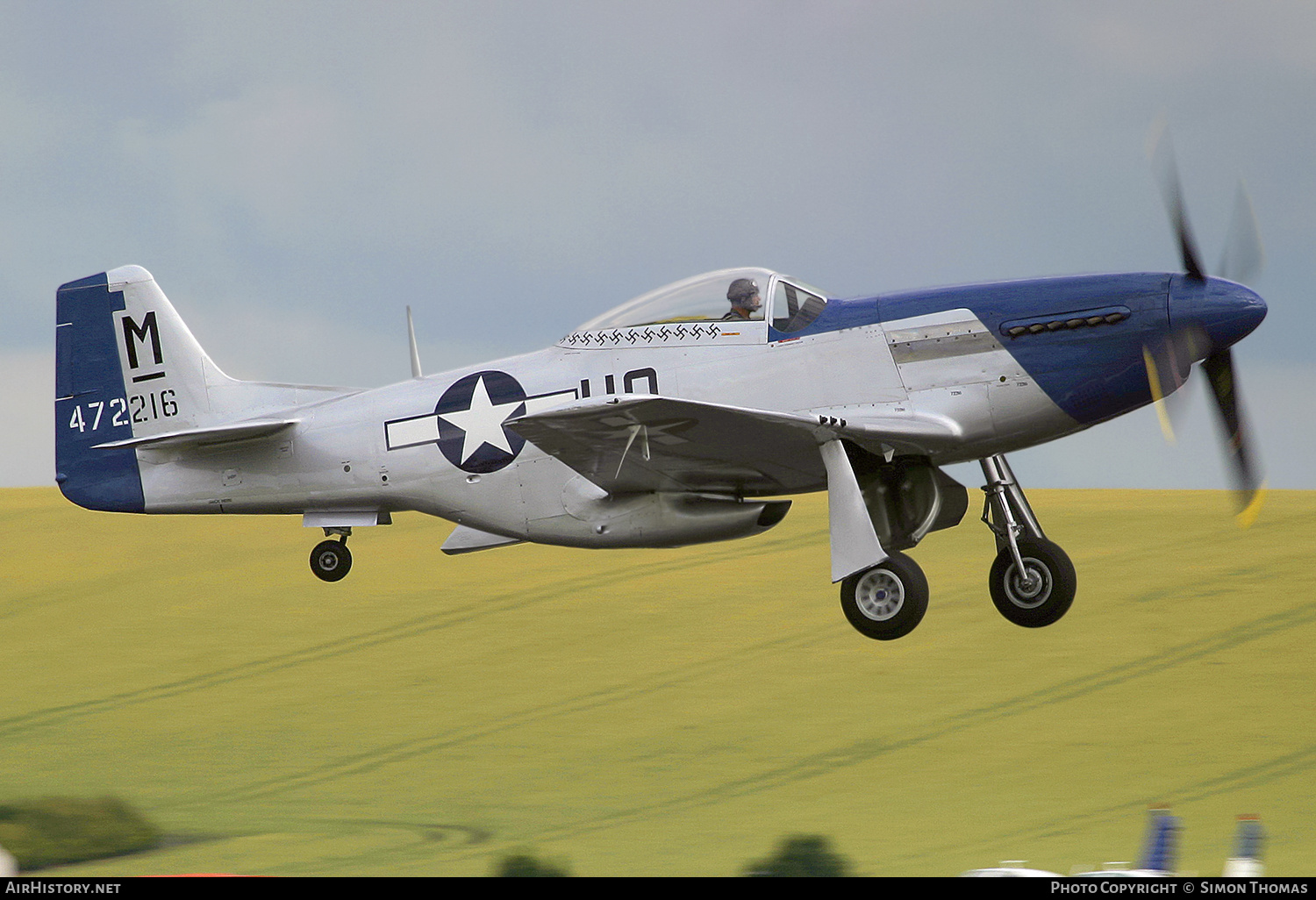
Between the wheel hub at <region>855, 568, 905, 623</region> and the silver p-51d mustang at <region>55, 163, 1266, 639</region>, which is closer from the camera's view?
the silver p-51d mustang at <region>55, 163, 1266, 639</region>

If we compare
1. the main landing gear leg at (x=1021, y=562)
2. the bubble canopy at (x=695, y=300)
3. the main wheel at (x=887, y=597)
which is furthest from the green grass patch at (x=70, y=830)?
the main landing gear leg at (x=1021, y=562)

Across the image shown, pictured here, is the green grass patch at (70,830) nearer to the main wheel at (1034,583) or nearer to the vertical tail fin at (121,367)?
the vertical tail fin at (121,367)

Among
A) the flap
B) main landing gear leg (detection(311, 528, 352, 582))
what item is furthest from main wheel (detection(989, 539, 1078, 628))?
main landing gear leg (detection(311, 528, 352, 582))

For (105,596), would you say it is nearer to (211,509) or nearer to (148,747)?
(148,747)

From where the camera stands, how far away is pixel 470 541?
1072cm

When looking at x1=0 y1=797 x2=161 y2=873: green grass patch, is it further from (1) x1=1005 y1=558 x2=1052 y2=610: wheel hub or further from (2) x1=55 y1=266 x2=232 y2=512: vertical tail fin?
(1) x1=1005 y1=558 x2=1052 y2=610: wheel hub

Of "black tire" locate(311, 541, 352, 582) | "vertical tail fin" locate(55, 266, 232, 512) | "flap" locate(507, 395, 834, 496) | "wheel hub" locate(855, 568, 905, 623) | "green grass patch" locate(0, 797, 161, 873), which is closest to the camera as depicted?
"flap" locate(507, 395, 834, 496)

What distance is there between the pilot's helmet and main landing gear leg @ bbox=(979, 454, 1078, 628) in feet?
6.95

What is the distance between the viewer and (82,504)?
463 inches

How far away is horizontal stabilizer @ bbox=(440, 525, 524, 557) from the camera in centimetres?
1062

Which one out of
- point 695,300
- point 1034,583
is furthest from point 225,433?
point 1034,583

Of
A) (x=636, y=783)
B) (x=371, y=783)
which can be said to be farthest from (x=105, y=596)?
(x=636, y=783)

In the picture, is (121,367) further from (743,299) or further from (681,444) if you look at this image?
(743,299)

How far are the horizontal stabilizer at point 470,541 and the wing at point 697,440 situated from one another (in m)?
1.30
